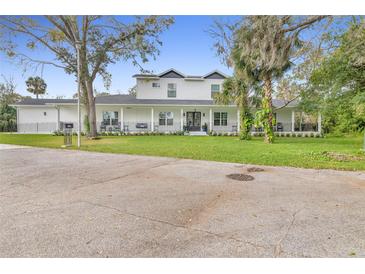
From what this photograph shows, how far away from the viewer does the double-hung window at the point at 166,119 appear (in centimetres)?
2202

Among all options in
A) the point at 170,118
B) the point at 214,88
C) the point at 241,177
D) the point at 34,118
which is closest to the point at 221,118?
the point at 214,88

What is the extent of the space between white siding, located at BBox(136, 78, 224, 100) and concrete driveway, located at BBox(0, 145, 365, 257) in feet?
56.9

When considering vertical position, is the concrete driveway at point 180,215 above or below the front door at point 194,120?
below

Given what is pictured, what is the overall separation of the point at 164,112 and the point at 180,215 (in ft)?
63.1

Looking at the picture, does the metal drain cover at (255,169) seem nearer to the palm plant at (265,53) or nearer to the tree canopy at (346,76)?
the tree canopy at (346,76)

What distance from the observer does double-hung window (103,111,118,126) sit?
71.9 feet

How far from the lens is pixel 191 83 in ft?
74.6

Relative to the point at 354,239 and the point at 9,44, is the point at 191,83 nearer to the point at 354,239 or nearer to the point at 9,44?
the point at 9,44

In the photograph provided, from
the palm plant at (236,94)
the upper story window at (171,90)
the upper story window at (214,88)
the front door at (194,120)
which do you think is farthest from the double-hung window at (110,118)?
the palm plant at (236,94)

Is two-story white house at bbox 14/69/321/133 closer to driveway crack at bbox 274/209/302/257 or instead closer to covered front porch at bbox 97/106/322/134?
covered front porch at bbox 97/106/322/134

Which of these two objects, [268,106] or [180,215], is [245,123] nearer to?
[268,106]
